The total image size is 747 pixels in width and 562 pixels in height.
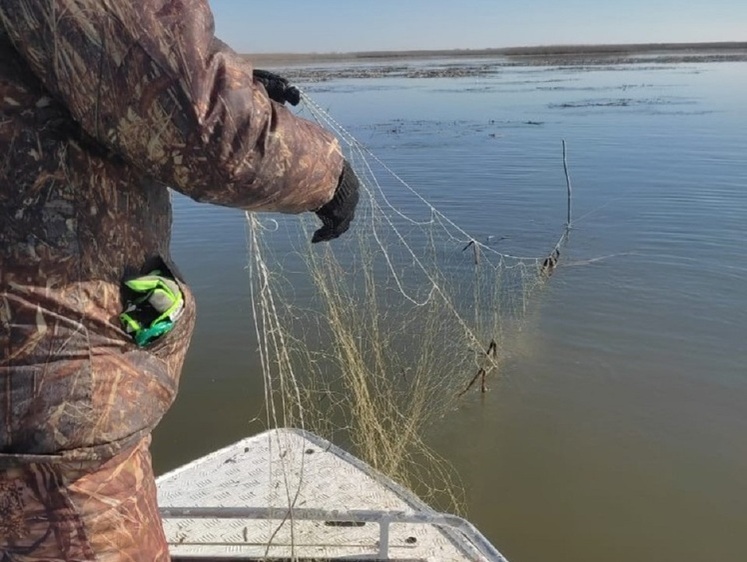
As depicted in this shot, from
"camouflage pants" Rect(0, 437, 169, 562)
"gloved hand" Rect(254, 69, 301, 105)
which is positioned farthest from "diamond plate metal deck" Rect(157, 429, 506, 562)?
"gloved hand" Rect(254, 69, 301, 105)

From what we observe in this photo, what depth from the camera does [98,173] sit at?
1419 millimetres

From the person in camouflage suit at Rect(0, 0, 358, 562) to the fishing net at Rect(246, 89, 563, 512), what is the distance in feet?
3.09

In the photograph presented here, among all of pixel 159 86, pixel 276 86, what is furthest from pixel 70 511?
pixel 276 86

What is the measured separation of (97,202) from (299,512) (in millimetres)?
2055

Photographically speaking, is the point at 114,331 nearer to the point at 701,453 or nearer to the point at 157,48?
the point at 157,48

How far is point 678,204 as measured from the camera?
11547 mm

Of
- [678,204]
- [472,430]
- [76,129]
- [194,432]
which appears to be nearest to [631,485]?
[472,430]

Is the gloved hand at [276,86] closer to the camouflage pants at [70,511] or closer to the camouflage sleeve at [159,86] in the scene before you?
the camouflage sleeve at [159,86]

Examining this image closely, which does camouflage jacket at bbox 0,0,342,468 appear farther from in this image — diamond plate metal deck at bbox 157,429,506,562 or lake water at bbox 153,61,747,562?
lake water at bbox 153,61,747,562

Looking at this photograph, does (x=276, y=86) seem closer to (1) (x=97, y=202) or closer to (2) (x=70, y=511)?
(1) (x=97, y=202)

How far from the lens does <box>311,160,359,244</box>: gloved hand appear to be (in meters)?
1.89

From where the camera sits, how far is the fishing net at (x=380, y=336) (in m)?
3.65

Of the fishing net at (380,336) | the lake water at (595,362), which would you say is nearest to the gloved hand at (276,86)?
the fishing net at (380,336)

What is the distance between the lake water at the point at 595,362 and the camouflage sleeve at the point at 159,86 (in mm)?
3787
